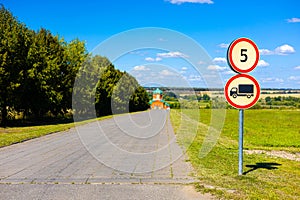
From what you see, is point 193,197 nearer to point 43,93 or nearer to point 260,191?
point 260,191

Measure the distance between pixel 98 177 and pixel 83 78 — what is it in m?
39.3

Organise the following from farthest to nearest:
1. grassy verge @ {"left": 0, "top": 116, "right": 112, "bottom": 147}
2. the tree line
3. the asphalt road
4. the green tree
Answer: the tree line
the green tree
grassy verge @ {"left": 0, "top": 116, "right": 112, "bottom": 147}
the asphalt road

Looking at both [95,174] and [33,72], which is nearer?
[95,174]

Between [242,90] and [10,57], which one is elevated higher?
[10,57]

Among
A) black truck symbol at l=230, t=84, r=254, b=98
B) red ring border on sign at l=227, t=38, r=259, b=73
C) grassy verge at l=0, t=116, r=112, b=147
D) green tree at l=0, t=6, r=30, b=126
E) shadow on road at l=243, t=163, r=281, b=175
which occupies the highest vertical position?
green tree at l=0, t=6, r=30, b=126

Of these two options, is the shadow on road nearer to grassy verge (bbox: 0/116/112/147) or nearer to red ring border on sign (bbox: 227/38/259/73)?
red ring border on sign (bbox: 227/38/259/73)

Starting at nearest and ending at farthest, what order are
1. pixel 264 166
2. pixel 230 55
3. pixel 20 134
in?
pixel 230 55
pixel 264 166
pixel 20 134

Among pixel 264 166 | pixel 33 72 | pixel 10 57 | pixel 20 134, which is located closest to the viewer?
pixel 264 166

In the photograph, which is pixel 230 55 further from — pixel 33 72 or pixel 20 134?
pixel 33 72

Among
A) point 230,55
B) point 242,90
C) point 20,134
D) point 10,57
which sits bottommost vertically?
point 20,134

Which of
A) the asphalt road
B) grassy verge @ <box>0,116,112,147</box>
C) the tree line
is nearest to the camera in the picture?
the asphalt road

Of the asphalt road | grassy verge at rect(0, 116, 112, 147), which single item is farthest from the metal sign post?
grassy verge at rect(0, 116, 112, 147)

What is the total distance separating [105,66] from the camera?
5431 centimetres

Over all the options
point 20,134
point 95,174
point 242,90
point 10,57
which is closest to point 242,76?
point 242,90
